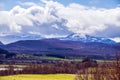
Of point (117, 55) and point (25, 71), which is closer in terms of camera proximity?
point (117, 55)

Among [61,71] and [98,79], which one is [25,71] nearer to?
[61,71]

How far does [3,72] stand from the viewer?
188 m

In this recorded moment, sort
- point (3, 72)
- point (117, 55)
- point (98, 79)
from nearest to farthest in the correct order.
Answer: point (117, 55), point (98, 79), point (3, 72)

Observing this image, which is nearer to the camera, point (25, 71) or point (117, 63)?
point (117, 63)

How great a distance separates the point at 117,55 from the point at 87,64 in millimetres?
162324

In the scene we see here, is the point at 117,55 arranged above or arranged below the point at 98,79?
above

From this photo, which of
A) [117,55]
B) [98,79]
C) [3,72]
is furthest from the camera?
[3,72]

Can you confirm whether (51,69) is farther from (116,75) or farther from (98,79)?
(116,75)

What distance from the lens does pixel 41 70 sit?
19900 centimetres

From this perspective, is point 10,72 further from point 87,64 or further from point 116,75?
point 116,75

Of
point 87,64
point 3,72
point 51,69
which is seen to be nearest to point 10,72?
point 3,72

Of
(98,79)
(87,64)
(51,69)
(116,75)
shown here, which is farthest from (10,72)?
(116,75)

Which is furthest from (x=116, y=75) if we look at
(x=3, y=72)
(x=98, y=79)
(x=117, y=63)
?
(x=3, y=72)

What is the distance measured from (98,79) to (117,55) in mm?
25289
